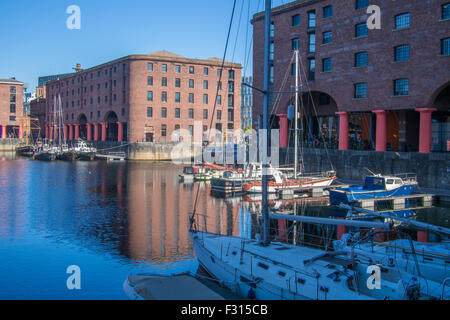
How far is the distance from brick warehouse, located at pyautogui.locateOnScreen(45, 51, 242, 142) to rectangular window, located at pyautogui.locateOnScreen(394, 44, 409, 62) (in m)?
43.1

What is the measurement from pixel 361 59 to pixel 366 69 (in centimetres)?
144

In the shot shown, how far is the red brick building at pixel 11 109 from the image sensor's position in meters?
123

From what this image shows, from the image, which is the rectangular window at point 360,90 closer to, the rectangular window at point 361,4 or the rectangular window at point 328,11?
the rectangular window at point 361,4

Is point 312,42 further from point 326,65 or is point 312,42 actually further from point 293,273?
point 293,273

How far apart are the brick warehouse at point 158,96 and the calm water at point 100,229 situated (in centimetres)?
4175

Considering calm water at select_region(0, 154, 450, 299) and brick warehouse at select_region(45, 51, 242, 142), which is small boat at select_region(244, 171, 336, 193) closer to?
calm water at select_region(0, 154, 450, 299)

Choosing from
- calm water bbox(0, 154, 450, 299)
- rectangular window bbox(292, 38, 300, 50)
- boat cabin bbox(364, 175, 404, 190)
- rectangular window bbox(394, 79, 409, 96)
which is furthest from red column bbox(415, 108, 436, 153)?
rectangular window bbox(292, 38, 300, 50)

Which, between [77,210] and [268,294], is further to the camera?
[77,210]

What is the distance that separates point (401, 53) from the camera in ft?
130

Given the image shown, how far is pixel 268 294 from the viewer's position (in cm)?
1187

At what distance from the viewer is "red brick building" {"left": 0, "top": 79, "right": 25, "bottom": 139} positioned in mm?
122875
